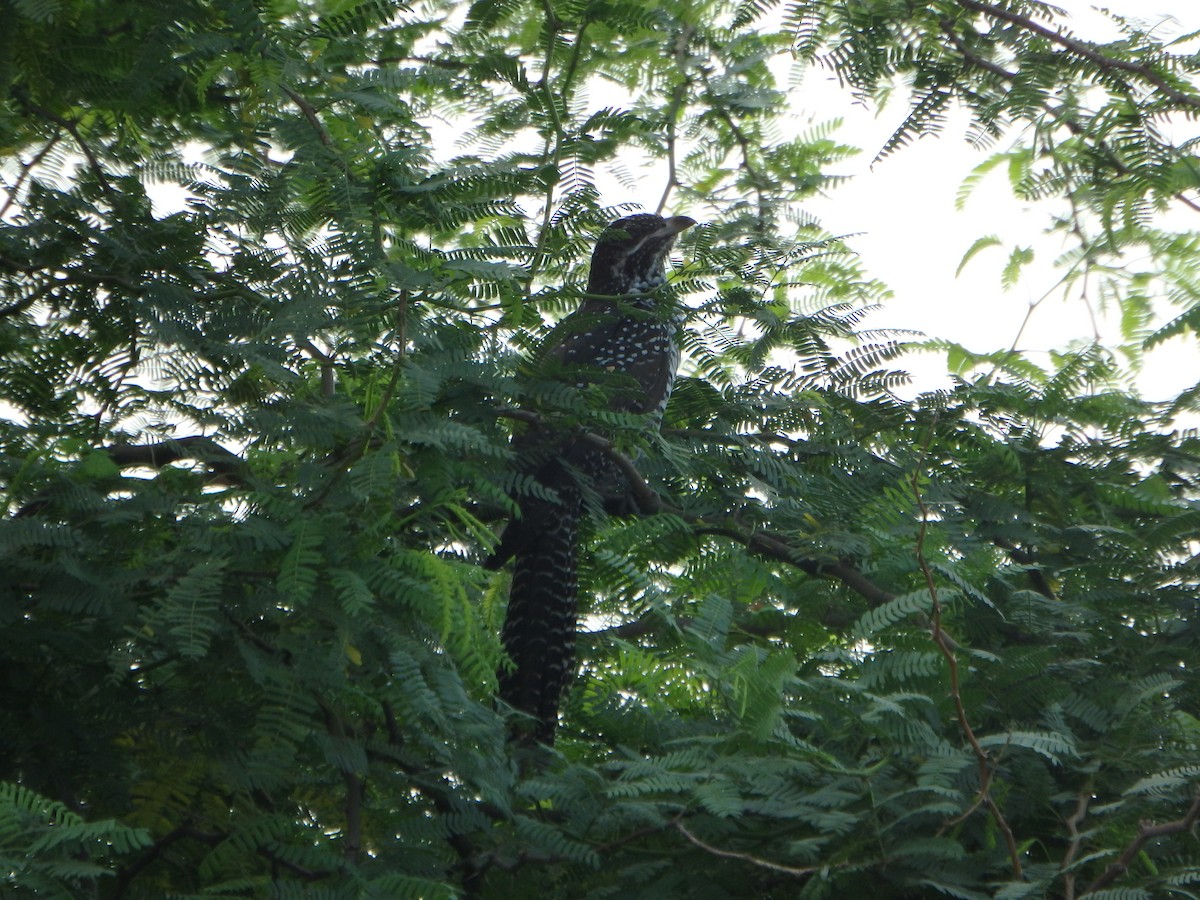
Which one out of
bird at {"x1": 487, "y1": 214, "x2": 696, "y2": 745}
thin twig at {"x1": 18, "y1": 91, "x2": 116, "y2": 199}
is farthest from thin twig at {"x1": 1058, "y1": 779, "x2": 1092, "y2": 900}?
thin twig at {"x1": 18, "y1": 91, "x2": 116, "y2": 199}

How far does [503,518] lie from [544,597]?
1.96ft

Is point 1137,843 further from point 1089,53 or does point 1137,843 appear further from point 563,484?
point 563,484

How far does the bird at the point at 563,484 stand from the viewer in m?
2.74

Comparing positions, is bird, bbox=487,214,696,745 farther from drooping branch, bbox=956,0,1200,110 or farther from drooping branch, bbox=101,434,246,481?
drooping branch, bbox=956,0,1200,110

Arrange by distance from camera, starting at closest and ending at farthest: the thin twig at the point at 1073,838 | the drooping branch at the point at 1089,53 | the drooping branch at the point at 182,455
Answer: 1. the thin twig at the point at 1073,838
2. the drooping branch at the point at 182,455
3. the drooping branch at the point at 1089,53

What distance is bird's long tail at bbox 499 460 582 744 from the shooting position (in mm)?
3557

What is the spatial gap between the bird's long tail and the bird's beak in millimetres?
1699

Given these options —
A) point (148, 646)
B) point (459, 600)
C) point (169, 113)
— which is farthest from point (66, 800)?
point (169, 113)

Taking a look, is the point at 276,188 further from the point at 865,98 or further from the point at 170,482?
the point at 865,98

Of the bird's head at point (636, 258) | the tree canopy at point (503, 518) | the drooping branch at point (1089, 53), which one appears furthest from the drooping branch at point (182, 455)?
the bird's head at point (636, 258)

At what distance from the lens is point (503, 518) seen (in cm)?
329

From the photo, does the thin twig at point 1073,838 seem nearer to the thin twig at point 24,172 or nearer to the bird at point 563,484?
the bird at point 563,484

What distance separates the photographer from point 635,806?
6.64 ft

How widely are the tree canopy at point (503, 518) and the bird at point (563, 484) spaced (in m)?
0.11
